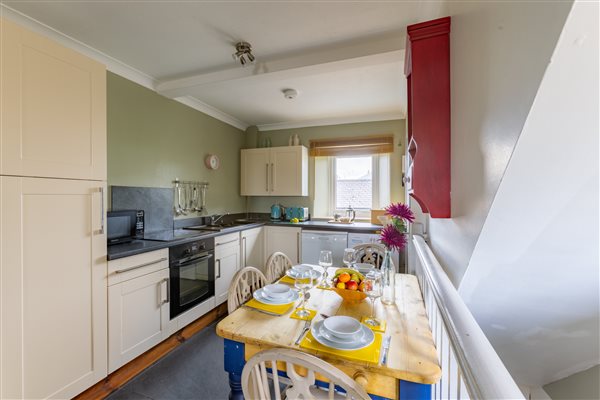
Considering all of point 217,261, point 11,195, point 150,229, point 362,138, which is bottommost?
point 217,261

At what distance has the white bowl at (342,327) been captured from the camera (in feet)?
3.20

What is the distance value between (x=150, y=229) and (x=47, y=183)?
122 cm

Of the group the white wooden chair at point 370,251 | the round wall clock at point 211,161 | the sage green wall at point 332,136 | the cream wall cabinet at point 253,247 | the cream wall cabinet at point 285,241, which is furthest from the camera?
the sage green wall at point 332,136

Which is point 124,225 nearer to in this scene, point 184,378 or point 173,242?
point 173,242

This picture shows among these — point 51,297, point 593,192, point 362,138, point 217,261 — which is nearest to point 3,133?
point 51,297

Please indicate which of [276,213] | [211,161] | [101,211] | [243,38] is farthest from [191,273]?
[243,38]

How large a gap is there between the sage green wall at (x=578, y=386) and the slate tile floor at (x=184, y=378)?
1970mm

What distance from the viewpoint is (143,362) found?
1.99m

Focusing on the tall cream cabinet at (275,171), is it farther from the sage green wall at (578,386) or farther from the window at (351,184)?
the sage green wall at (578,386)

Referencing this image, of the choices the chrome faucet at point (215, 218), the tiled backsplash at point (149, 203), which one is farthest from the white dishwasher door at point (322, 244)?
the tiled backsplash at point (149, 203)

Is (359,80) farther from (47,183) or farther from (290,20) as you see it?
(47,183)

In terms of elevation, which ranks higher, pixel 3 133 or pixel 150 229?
pixel 3 133

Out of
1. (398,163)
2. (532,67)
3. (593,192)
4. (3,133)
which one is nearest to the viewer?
(532,67)

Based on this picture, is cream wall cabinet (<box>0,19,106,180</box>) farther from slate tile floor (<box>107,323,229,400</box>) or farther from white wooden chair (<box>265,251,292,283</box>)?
slate tile floor (<box>107,323,229,400</box>)
